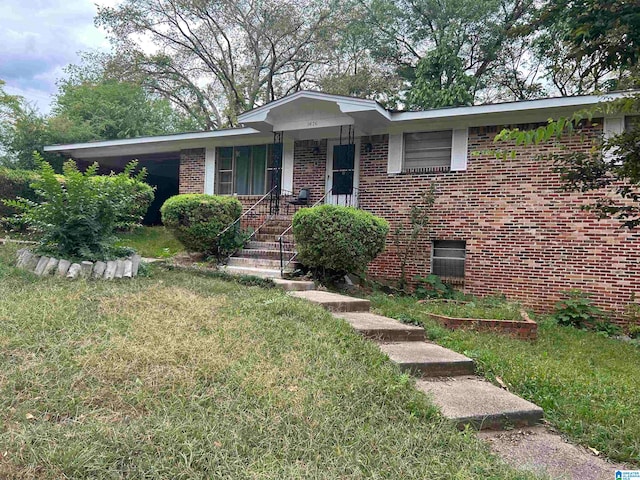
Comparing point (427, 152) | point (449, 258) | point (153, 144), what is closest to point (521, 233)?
point (449, 258)

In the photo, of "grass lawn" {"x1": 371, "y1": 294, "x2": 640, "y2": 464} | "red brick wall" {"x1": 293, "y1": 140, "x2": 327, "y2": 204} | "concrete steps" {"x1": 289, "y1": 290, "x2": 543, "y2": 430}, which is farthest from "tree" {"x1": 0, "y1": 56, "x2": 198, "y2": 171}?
"grass lawn" {"x1": 371, "y1": 294, "x2": 640, "y2": 464}

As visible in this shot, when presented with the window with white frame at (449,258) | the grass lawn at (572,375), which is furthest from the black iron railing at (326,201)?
the grass lawn at (572,375)

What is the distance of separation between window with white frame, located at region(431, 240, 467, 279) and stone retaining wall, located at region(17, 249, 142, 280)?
569cm

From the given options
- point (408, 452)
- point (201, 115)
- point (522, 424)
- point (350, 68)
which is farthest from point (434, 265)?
point (201, 115)

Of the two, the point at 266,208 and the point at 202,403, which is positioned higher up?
the point at 266,208

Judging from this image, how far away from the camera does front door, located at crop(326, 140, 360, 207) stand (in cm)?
927

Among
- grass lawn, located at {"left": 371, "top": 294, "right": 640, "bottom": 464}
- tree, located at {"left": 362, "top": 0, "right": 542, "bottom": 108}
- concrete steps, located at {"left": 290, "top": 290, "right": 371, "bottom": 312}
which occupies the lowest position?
grass lawn, located at {"left": 371, "top": 294, "right": 640, "bottom": 464}

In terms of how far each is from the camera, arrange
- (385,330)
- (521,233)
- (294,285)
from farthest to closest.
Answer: (521,233) → (294,285) → (385,330)

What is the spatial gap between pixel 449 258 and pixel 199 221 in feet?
16.1

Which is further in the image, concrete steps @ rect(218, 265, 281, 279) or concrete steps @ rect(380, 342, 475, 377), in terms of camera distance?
concrete steps @ rect(218, 265, 281, 279)

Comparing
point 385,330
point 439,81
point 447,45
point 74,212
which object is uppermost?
point 447,45

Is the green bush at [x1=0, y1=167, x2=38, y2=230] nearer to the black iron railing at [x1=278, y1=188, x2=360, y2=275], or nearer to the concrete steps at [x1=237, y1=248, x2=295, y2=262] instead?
the concrete steps at [x1=237, y1=248, x2=295, y2=262]

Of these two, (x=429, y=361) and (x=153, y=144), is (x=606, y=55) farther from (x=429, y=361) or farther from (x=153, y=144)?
(x=153, y=144)

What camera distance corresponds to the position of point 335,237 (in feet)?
22.0
